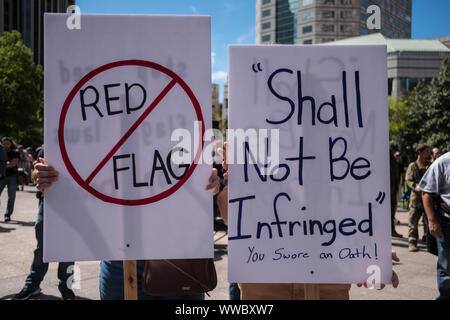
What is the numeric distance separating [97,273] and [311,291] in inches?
138

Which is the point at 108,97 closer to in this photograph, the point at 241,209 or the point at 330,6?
the point at 241,209

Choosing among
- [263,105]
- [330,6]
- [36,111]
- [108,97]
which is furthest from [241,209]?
[330,6]

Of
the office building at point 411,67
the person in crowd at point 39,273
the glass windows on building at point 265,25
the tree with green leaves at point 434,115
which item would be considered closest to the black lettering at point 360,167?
the person in crowd at point 39,273

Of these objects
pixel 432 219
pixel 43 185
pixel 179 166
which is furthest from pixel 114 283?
pixel 432 219

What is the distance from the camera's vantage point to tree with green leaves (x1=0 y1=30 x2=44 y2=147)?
1084 inches

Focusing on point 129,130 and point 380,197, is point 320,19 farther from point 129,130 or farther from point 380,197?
point 129,130

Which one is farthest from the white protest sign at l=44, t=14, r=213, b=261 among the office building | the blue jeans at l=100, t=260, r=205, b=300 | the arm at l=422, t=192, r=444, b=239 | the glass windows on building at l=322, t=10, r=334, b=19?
the glass windows on building at l=322, t=10, r=334, b=19

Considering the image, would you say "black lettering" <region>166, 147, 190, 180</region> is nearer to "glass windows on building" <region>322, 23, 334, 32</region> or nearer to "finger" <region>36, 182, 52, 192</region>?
"finger" <region>36, 182, 52, 192</region>

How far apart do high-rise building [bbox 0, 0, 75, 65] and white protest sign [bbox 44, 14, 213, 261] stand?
51.1 m

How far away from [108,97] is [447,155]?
2.93 metres

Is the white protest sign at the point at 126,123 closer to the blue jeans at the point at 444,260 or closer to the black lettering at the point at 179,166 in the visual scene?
the black lettering at the point at 179,166
